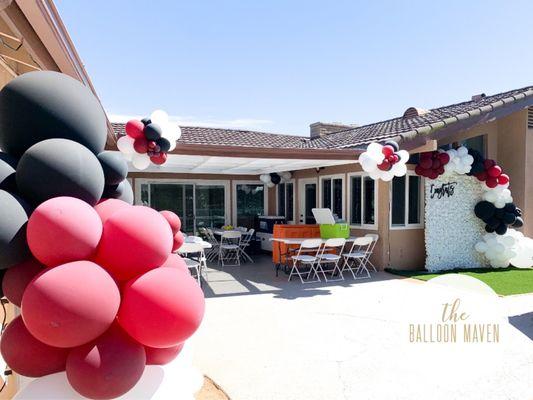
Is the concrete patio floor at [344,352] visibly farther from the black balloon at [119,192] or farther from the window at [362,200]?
the window at [362,200]

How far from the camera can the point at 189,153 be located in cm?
662

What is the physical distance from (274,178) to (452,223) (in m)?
5.64

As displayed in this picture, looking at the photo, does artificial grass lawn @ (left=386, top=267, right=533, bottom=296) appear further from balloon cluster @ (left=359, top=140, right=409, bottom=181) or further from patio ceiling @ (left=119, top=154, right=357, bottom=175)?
patio ceiling @ (left=119, top=154, right=357, bottom=175)

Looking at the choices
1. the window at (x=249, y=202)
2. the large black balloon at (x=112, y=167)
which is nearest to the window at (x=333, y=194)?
the window at (x=249, y=202)

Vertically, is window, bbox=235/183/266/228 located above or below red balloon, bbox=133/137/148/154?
below

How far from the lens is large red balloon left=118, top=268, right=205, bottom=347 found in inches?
60.3

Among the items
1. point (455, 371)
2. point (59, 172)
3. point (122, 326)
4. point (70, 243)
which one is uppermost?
point (59, 172)

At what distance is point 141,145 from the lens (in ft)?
16.9

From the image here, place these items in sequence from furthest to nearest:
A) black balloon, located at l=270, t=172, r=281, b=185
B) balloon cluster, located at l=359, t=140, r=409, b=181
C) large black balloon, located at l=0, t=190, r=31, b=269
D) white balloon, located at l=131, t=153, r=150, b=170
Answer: black balloon, located at l=270, t=172, r=281, b=185 → balloon cluster, located at l=359, t=140, r=409, b=181 → white balloon, located at l=131, t=153, r=150, b=170 → large black balloon, located at l=0, t=190, r=31, b=269

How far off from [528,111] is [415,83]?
12.4 ft

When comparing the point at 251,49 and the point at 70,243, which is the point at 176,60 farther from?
the point at 70,243

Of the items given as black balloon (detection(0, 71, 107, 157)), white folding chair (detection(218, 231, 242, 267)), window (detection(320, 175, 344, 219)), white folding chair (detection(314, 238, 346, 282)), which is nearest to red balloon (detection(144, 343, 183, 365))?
black balloon (detection(0, 71, 107, 157))

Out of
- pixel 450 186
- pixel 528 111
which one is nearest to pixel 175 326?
pixel 450 186

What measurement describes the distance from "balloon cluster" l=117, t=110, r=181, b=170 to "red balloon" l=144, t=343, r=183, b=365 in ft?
12.3
